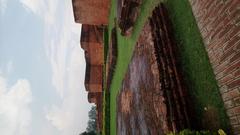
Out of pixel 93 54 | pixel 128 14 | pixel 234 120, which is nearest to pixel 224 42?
pixel 234 120

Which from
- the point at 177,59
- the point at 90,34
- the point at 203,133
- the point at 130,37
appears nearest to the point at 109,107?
Result: the point at 90,34

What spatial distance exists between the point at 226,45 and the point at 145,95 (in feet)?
6.00

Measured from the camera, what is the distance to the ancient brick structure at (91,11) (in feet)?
28.2

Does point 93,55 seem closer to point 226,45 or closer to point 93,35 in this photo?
point 93,35

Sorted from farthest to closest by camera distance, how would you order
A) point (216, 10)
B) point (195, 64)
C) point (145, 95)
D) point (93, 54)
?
point (93, 54), point (145, 95), point (195, 64), point (216, 10)

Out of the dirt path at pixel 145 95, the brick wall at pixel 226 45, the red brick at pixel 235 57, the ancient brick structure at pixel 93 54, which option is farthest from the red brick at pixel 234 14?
the ancient brick structure at pixel 93 54

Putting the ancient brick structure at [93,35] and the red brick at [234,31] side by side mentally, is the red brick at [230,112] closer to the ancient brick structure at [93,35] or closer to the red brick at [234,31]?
the red brick at [234,31]

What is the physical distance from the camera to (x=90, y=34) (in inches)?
416

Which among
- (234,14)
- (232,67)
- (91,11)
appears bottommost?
(232,67)

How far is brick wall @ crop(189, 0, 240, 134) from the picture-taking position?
67.5 inches

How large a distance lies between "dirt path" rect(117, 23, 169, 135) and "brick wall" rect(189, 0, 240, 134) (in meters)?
0.80

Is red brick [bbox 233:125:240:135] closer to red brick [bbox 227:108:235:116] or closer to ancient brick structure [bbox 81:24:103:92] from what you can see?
red brick [bbox 227:108:235:116]

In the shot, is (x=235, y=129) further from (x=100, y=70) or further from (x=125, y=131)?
(x=100, y=70)

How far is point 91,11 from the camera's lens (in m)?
9.15
